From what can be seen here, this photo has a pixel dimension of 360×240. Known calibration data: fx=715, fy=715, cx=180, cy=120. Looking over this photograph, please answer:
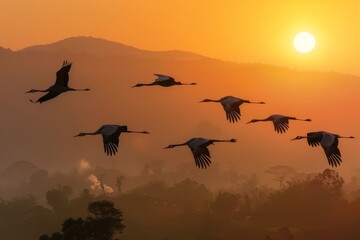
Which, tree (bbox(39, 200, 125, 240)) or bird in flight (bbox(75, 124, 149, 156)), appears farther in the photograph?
tree (bbox(39, 200, 125, 240))

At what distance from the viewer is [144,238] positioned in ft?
550

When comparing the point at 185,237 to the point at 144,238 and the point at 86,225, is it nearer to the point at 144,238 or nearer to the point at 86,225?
the point at 144,238

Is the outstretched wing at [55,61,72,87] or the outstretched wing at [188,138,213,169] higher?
the outstretched wing at [55,61,72,87]

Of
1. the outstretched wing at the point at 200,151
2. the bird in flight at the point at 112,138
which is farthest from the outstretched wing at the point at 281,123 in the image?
the bird in flight at the point at 112,138

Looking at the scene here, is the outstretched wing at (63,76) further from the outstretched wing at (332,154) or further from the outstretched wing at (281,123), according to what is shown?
the outstretched wing at (332,154)

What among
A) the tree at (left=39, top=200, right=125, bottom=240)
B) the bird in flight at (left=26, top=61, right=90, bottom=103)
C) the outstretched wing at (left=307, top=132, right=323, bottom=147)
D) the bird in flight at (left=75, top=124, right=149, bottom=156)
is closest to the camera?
the bird in flight at (left=75, top=124, right=149, bottom=156)

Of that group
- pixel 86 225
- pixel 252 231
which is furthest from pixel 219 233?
pixel 86 225

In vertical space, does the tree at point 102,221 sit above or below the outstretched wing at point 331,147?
below

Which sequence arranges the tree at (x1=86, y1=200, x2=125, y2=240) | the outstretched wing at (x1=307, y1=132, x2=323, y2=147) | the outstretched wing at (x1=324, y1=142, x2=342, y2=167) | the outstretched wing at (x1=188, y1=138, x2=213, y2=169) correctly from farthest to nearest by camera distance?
the tree at (x1=86, y1=200, x2=125, y2=240)
the outstretched wing at (x1=307, y1=132, x2=323, y2=147)
the outstretched wing at (x1=188, y1=138, x2=213, y2=169)
the outstretched wing at (x1=324, y1=142, x2=342, y2=167)

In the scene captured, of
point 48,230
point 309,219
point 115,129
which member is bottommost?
point 48,230

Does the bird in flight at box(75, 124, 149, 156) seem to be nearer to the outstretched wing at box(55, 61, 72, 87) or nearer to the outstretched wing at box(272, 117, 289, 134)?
the outstretched wing at box(55, 61, 72, 87)

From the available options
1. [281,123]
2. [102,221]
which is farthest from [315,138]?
[102,221]

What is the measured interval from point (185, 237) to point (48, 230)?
3607 cm

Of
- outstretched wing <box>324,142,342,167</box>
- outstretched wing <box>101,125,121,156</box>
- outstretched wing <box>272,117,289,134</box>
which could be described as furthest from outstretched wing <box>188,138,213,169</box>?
outstretched wing <box>272,117,289,134</box>
